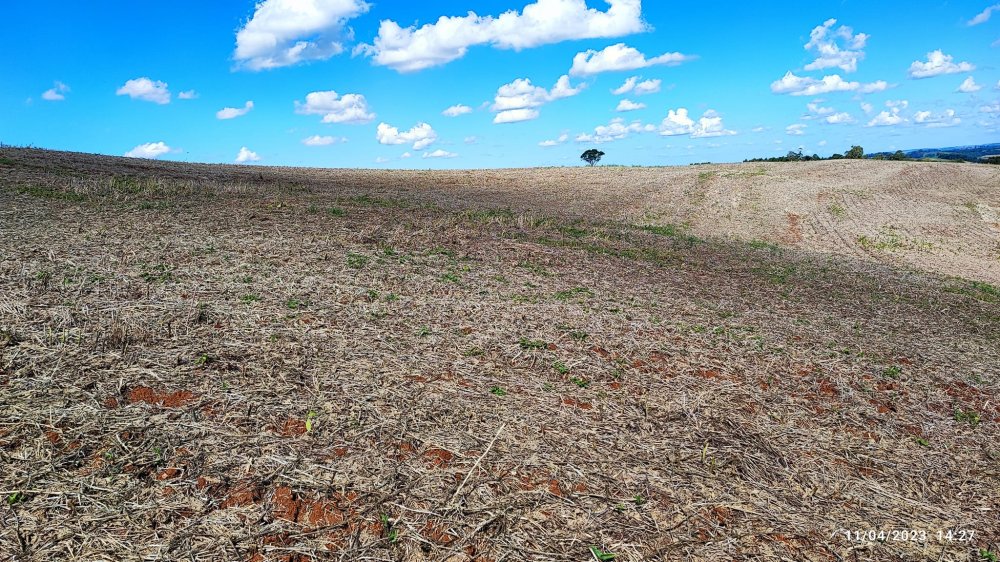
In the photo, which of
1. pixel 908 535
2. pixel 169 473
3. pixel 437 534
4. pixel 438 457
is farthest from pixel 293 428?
pixel 908 535

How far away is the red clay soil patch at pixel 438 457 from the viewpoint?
14.6 feet

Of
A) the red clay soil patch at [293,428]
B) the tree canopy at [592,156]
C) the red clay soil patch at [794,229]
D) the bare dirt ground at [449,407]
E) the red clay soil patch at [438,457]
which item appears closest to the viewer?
the bare dirt ground at [449,407]

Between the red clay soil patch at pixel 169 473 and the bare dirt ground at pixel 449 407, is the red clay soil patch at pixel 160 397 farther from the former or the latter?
the red clay soil patch at pixel 169 473

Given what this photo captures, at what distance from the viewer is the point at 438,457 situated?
4555 millimetres

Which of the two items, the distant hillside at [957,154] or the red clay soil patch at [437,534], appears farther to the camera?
the distant hillside at [957,154]

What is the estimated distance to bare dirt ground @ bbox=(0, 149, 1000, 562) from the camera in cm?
382

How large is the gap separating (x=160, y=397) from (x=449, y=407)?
2.60m

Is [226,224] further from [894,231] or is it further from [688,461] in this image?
[894,231]

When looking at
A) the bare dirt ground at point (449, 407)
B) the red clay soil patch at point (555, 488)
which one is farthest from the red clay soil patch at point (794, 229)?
the red clay soil patch at point (555, 488)

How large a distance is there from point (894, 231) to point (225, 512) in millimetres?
35707

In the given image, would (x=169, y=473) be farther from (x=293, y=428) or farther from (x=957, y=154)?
(x=957, y=154)

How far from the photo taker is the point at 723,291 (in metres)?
12.2

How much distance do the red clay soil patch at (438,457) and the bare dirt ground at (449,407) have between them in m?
0.03

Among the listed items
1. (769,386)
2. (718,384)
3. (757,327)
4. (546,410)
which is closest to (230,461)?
(546,410)
